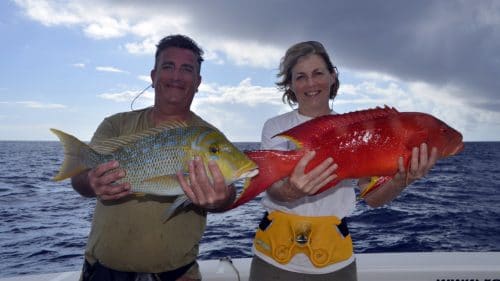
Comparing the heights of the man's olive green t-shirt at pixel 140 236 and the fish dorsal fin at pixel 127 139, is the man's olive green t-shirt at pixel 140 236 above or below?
below

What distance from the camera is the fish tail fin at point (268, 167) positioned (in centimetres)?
282

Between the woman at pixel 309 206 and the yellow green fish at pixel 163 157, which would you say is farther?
the woman at pixel 309 206

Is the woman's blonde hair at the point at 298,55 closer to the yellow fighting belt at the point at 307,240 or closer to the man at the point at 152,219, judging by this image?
the man at the point at 152,219

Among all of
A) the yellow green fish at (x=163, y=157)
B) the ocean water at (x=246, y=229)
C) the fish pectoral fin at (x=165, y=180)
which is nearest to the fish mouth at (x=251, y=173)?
the yellow green fish at (x=163, y=157)

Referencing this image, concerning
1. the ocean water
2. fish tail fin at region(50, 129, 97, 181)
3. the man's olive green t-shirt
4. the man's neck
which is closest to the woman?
the man's olive green t-shirt

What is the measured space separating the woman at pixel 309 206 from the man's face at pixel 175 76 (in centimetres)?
80

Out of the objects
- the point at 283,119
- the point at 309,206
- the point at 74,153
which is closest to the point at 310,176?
the point at 309,206

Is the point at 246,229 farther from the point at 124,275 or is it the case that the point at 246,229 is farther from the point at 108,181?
the point at 108,181

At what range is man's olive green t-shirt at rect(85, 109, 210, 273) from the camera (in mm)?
3260

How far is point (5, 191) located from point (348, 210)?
25.1 metres

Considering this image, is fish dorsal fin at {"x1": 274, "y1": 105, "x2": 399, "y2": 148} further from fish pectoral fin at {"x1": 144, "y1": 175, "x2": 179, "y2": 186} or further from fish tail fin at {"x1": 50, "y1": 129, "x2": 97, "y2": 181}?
fish tail fin at {"x1": 50, "y1": 129, "x2": 97, "y2": 181}

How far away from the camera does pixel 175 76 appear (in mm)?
3461

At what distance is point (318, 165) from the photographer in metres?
2.90

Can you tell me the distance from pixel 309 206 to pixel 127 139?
5.26ft
